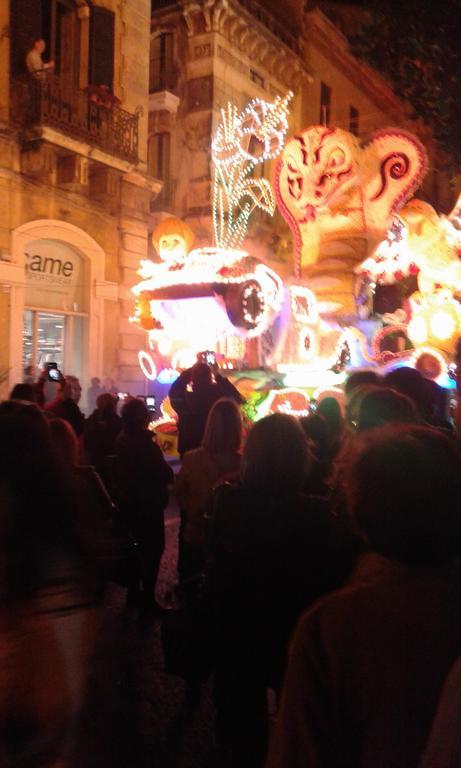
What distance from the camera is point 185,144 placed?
1986 centimetres

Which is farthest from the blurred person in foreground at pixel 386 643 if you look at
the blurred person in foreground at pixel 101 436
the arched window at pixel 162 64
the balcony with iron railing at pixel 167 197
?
the arched window at pixel 162 64

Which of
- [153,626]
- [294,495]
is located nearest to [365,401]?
[294,495]

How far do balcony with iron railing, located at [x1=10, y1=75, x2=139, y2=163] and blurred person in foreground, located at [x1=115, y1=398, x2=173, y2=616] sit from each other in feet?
29.4

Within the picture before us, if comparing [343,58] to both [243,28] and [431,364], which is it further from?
[431,364]

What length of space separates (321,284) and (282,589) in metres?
8.14

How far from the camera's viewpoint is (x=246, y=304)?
9.91 meters

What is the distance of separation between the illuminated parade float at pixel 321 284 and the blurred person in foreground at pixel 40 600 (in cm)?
751

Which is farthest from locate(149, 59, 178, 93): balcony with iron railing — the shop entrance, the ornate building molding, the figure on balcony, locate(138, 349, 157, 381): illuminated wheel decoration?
locate(138, 349, 157, 381): illuminated wheel decoration

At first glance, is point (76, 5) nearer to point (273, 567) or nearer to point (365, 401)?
point (365, 401)

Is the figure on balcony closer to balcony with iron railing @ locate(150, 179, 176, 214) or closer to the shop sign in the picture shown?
the shop sign

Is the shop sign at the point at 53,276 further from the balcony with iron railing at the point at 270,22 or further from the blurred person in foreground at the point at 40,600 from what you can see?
the blurred person in foreground at the point at 40,600

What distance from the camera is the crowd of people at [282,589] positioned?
1.47 metres

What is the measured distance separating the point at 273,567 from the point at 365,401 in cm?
125

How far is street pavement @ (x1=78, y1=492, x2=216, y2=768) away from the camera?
3643 millimetres
